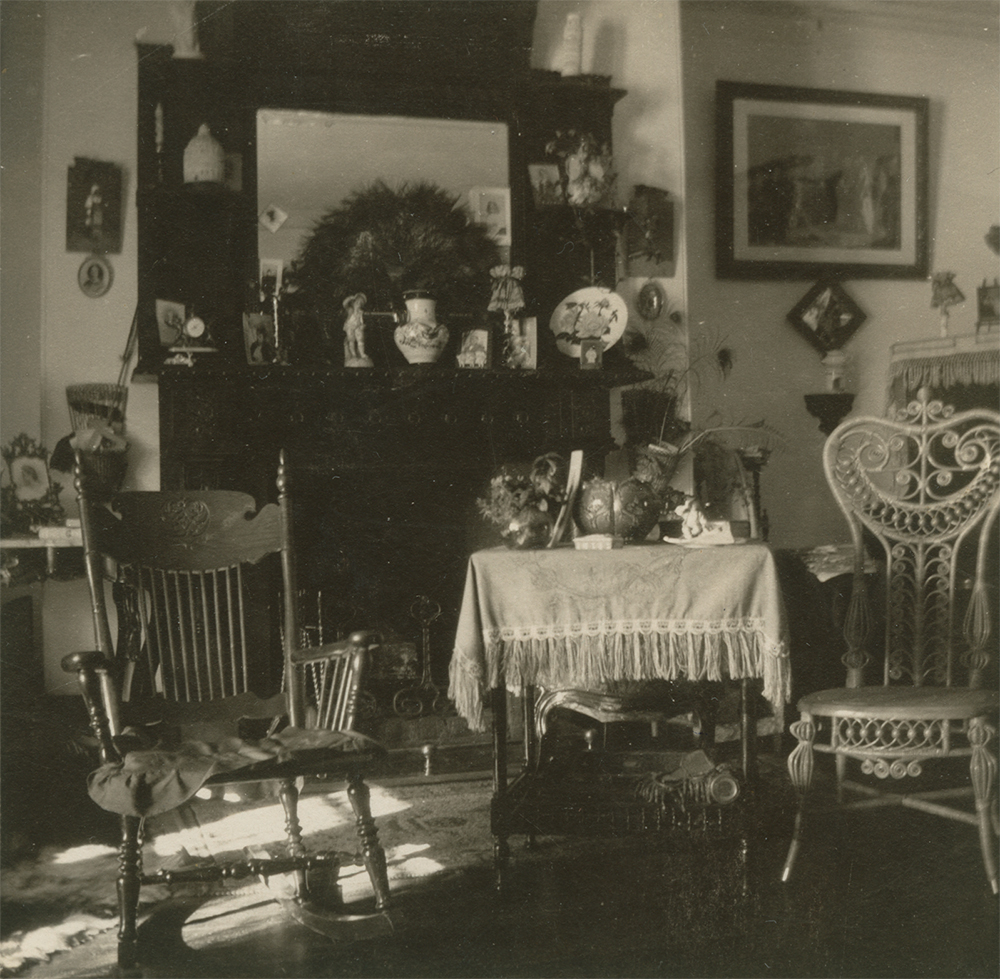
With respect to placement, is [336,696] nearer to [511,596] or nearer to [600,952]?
[511,596]

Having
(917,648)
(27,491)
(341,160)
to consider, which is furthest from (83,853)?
(341,160)

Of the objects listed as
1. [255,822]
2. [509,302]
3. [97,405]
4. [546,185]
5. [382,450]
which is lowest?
[255,822]

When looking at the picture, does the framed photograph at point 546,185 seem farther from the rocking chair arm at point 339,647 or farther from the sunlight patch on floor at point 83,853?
the sunlight patch on floor at point 83,853

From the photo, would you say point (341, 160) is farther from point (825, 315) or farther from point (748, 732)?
point (748, 732)

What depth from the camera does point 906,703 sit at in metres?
2.35

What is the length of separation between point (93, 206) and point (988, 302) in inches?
155

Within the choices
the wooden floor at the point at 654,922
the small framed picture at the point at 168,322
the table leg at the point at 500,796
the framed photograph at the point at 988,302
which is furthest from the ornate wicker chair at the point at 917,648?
the small framed picture at the point at 168,322

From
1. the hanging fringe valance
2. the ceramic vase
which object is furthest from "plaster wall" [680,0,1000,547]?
the ceramic vase

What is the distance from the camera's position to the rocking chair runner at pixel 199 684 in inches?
80.8

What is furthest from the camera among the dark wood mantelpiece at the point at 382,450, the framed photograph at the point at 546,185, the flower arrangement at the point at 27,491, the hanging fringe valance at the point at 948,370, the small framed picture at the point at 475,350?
the hanging fringe valance at the point at 948,370

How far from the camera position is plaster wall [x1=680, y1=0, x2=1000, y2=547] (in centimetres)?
469

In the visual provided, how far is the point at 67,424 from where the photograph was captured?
377 centimetres

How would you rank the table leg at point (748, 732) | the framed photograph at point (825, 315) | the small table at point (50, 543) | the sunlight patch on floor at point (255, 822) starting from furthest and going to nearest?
the framed photograph at point (825, 315)
the small table at point (50, 543)
the sunlight patch on floor at point (255, 822)
the table leg at point (748, 732)

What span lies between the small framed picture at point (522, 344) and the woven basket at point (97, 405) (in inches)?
58.4
